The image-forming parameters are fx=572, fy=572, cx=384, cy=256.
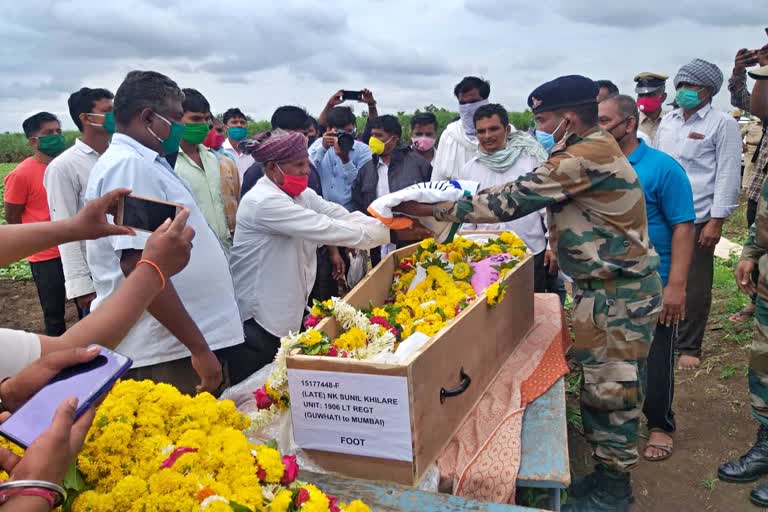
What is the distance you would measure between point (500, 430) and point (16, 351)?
6.17ft

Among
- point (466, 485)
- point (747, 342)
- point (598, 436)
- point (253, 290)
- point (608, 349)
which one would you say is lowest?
point (747, 342)

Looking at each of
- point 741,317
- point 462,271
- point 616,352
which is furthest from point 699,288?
point 462,271

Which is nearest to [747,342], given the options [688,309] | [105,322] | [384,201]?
[688,309]

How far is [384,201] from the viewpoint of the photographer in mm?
3516

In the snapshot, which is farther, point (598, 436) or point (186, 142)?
point (186, 142)

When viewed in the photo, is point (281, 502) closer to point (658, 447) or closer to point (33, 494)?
point (33, 494)

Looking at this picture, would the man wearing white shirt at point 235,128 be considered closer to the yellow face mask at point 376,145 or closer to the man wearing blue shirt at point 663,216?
the yellow face mask at point 376,145

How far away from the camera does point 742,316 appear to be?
20.0 feet

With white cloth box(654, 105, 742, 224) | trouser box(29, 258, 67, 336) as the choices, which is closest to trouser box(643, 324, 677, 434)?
white cloth box(654, 105, 742, 224)

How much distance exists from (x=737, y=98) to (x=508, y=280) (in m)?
4.23

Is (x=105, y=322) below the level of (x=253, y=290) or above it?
above

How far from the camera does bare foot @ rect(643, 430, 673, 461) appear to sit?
394cm

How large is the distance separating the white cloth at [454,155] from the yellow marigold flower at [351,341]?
3.43 meters

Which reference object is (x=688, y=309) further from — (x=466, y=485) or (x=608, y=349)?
(x=466, y=485)
